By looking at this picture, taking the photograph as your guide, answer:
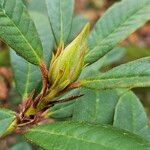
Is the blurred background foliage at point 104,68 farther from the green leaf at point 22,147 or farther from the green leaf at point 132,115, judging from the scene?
the green leaf at point 132,115

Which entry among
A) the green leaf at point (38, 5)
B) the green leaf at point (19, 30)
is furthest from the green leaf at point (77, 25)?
the green leaf at point (19, 30)

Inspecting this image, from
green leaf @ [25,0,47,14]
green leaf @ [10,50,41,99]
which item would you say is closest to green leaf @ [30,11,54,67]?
green leaf @ [10,50,41,99]

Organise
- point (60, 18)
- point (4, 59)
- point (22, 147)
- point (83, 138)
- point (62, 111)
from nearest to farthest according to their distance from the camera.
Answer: point (83, 138) < point (60, 18) < point (62, 111) < point (22, 147) < point (4, 59)

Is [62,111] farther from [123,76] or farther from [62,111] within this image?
[123,76]

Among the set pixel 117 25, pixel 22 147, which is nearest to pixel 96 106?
pixel 117 25

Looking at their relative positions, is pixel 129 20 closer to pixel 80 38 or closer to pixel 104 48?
pixel 104 48

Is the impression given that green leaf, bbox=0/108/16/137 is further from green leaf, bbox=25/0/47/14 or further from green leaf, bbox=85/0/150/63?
green leaf, bbox=25/0/47/14
